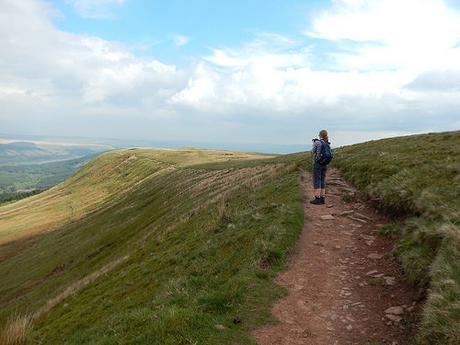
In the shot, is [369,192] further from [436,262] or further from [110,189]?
[110,189]

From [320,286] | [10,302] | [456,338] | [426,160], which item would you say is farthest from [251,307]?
[10,302]

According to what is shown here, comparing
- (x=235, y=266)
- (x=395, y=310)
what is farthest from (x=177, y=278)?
(x=395, y=310)

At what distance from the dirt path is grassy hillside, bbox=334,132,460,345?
33.4 inches

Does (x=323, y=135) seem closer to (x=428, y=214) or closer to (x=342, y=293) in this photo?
(x=428, y=214)

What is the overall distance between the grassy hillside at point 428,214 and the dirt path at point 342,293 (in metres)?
0.85

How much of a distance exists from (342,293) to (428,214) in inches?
232

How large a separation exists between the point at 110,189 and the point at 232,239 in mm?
119895

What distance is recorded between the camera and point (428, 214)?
1566cm

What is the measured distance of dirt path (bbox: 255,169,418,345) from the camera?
1002 cm

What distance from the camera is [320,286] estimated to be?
12688 millimetres

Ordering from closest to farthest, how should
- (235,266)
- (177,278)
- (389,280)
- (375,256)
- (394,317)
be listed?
(394,317), (389,280), (375,256), (235,266), (177,278)

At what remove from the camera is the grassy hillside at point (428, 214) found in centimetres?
895

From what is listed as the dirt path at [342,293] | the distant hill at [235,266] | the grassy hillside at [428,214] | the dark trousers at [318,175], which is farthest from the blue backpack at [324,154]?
the dirt path at [342,293]

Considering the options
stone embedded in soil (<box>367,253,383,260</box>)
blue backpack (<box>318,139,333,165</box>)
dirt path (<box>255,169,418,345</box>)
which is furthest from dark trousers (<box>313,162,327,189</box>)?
stone embedded in soil (<box>367,253,383,260</box>)
